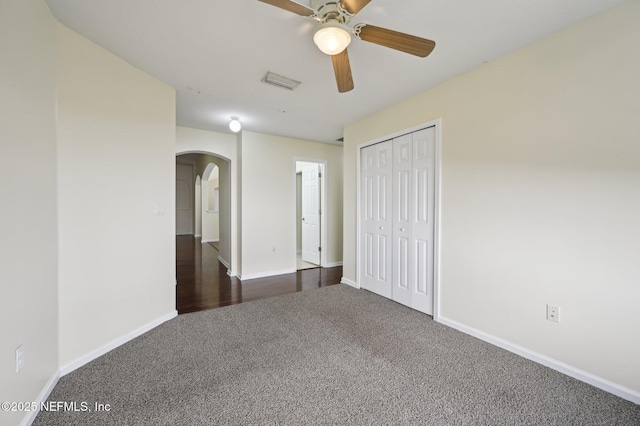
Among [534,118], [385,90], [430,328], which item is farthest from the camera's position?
[385,90]

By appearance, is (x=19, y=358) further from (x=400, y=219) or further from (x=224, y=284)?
(x=400, y=219)

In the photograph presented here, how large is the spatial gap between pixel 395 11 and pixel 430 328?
8.84 feet

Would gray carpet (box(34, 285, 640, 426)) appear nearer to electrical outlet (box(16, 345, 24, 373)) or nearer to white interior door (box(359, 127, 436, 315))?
electrical outlet (box(16, 345, 24, 373))

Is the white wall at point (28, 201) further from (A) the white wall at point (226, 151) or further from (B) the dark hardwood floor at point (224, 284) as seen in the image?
(A) the white wall at point (226, 151)

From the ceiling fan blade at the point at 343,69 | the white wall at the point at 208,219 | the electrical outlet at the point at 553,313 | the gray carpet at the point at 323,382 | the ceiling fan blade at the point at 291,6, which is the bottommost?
the gray carpet at the point at 323,382

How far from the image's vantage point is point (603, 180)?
1.70 meters

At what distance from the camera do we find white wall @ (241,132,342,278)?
4.32m

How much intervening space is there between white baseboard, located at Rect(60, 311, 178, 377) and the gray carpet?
51 mm

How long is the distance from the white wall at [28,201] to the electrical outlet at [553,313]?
331 centimetres

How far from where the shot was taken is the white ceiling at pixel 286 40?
64.6 inches

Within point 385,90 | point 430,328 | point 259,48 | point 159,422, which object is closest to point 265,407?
point 159,422

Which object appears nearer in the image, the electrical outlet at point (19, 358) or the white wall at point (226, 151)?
the electrical outlet at point (19, 358)

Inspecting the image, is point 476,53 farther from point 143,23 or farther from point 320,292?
point 320,292

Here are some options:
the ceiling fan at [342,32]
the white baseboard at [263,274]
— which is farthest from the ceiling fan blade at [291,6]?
the white baseboard at [263,274]
